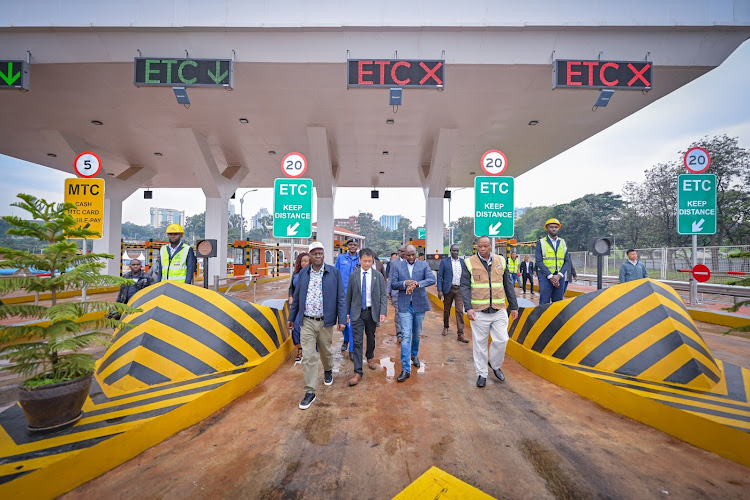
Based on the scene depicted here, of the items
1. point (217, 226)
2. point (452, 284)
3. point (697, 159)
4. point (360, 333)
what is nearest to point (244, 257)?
point (217, 226)

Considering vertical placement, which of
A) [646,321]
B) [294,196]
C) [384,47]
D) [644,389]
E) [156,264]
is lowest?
[644,389]

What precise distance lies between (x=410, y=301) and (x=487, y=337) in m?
1.16

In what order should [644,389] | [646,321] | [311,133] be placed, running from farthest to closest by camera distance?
[311,133], [646,321], [644,389]

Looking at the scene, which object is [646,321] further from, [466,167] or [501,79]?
[466,167]

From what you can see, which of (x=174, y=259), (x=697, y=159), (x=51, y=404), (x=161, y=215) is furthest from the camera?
(x=161, y=215)

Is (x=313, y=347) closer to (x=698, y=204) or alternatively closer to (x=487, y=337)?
(x=487, y=337)

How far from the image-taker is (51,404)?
2.39 m

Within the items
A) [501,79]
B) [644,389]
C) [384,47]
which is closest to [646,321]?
[644,389]

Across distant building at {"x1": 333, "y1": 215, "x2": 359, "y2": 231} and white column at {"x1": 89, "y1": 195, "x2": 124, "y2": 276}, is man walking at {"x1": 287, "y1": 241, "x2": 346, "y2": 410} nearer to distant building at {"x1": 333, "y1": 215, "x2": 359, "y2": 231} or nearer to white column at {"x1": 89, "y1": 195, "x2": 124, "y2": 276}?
white column at {"x1": 89, "y1": 195, "x2": 124, "y2": 276}

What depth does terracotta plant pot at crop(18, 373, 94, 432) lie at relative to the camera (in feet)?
7.68

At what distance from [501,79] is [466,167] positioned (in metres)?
7.82

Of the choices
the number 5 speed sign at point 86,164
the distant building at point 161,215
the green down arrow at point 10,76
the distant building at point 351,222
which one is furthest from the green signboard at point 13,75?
the distant building at point 161,215

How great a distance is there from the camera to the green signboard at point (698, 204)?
670 cm

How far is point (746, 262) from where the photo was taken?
10.5 metres
